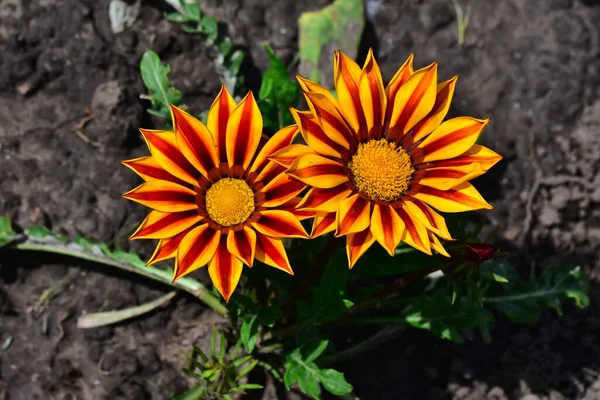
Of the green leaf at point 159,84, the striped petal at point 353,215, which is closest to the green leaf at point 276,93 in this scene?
the green leaf at point 159,84

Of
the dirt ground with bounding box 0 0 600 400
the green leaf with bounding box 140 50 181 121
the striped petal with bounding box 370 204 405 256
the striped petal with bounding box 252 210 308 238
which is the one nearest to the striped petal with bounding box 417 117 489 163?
the striped petal with bounding box 370 204 405 256

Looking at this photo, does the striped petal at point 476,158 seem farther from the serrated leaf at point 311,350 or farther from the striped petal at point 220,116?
the serrated leaf at point 311,350

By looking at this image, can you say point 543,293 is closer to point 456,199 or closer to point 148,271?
point 456,199

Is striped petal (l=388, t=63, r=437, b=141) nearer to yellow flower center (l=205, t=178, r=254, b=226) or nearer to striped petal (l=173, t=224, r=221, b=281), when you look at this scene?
yellow flower center (l=205, t=178, r=254, b=226)

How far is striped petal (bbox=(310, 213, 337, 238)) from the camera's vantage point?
1735 mm

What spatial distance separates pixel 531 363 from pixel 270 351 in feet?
4.48

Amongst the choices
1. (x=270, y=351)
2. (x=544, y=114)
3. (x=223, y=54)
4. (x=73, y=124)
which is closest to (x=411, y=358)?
(x=270, y=351)

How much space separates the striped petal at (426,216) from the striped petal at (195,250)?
0.56m

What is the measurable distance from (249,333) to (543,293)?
143 centimetres

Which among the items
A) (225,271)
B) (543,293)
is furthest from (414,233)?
(543,293)

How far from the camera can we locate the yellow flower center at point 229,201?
1953 mm

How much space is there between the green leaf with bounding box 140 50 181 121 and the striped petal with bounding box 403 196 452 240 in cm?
111

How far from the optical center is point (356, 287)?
303 cm

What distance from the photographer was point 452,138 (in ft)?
6.19
